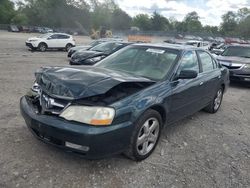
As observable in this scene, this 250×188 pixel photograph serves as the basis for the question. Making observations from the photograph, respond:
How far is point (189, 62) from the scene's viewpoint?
15.5 feet

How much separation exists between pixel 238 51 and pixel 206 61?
6.39m

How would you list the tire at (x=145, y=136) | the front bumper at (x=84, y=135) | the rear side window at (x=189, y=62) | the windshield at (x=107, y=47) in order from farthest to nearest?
the windshield at (x=107, y=47) < the rear side window at (x=189, y=62) < the tire at (x=145, y=136) < the front bumper at (x=84, y=135)

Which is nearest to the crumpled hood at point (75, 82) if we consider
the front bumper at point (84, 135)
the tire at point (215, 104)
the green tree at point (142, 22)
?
the front bumper at point (84, 135)

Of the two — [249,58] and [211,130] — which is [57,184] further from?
[249,58]

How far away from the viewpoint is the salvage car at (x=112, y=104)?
304cm

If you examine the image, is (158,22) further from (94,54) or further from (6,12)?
(94,54)

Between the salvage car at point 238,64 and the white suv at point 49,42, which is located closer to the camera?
the salvage car at point 238,64

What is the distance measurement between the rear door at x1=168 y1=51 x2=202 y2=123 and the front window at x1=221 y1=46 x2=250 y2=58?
6.65 m

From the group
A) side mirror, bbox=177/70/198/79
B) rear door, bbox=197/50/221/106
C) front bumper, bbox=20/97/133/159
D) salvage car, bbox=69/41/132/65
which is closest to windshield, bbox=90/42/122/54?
salvage car, bbox=69/41/132/65

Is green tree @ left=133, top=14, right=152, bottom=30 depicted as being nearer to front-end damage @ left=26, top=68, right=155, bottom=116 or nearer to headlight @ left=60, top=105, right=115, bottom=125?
front-end damage @ left=26, top=68, right=155, bottom=116

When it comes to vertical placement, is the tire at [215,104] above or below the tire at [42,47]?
above

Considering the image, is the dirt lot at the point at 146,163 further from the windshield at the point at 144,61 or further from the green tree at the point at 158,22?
the green tree at the point at 158,22

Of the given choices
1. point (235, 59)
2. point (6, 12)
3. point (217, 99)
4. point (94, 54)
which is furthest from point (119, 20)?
point (217, 99)

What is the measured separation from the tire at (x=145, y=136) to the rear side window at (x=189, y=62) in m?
1.07
